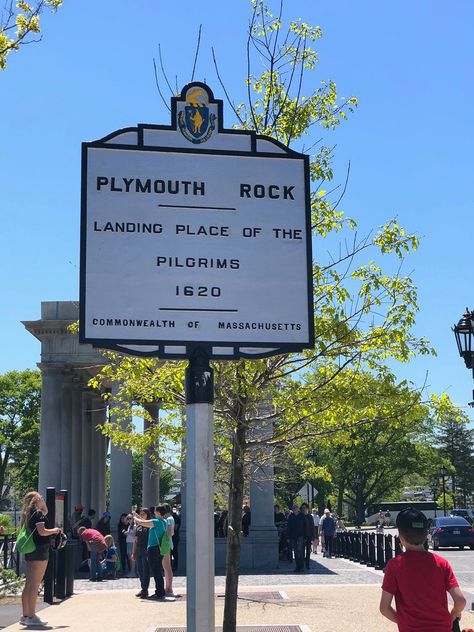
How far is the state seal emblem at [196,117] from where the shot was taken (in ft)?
25.6

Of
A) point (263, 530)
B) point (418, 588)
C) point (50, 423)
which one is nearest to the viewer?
point (418, 588)

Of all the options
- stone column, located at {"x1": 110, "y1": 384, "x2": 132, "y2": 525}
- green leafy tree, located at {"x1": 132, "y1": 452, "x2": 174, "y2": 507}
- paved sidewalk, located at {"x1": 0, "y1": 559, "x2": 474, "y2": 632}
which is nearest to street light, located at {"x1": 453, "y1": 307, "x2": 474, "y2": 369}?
paved sidewalk, located at {"x1": 0, "y1": 559, "x2": 474, "y2": 632}

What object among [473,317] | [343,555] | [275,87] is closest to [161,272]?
[275,87]

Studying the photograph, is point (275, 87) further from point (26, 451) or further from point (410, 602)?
point (26, 451)

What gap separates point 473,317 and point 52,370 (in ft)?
65.8

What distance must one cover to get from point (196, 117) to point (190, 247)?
48.5 inches

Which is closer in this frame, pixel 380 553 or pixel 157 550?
pixel 157 550

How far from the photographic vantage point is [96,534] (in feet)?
68.3

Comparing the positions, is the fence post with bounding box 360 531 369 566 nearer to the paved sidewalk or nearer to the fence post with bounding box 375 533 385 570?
the fence post with bounding box 375 533 385 570

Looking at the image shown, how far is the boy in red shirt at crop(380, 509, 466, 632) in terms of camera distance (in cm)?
564

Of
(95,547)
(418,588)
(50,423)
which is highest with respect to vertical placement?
(50,423)

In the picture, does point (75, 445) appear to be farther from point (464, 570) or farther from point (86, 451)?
point (464, 570)

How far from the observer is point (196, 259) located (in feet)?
24.3

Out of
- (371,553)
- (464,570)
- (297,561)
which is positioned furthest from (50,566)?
(464,570)
